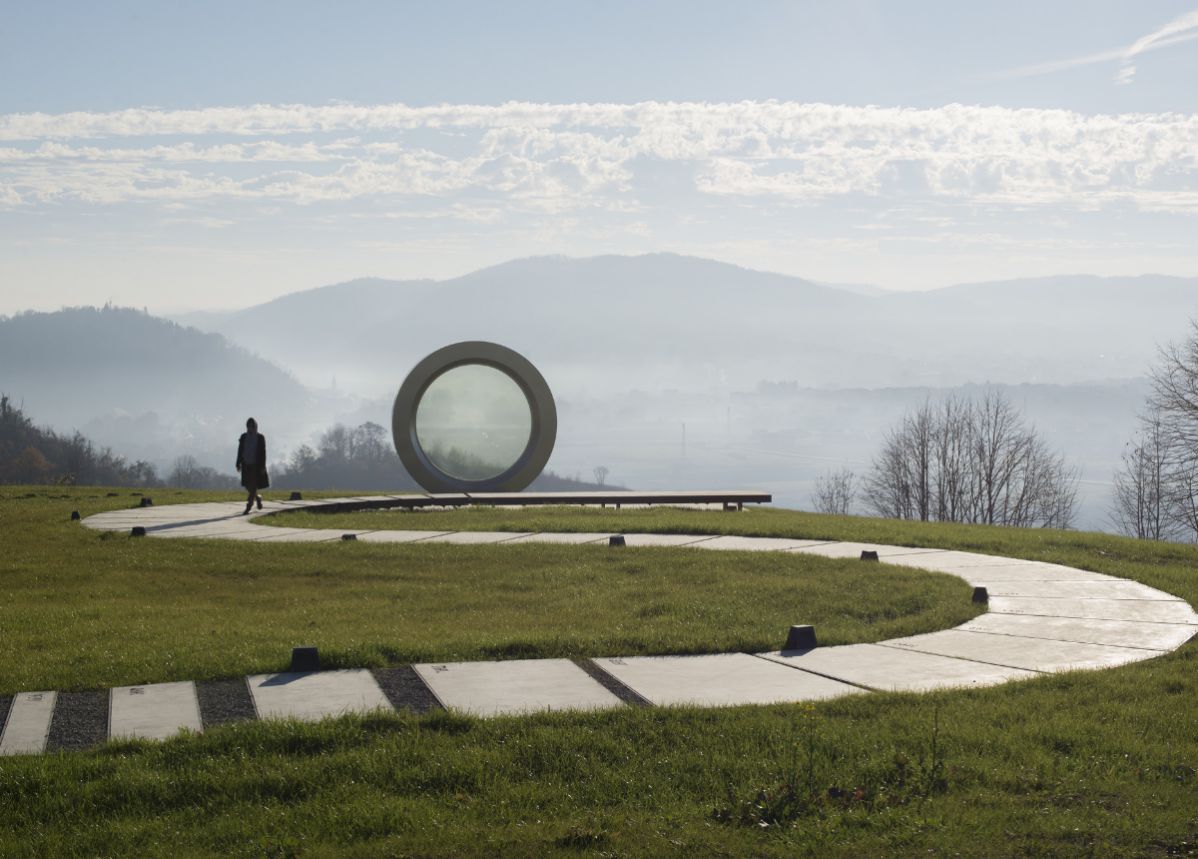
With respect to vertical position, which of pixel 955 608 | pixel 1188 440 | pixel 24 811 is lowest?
pixel 24 811

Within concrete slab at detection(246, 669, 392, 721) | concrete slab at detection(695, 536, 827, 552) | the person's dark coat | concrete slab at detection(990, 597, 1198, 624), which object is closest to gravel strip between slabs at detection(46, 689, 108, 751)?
concrete slab at detection(246, 669, 392, 721)

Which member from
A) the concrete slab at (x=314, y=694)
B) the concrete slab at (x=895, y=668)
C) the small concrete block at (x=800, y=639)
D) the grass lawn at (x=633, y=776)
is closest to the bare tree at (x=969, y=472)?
the small concrete block at (x=800, y=639)

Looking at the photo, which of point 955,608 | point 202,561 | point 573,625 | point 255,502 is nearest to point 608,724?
point 573,625

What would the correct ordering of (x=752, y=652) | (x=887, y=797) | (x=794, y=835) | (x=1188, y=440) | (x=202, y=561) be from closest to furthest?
(x=794, y=835) → (x=887, y=797) → (x=752, y=652) → (x=202, y=561) → (x=1188, y=440)

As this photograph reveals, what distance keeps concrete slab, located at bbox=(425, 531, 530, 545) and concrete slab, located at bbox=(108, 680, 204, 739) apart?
7.25m

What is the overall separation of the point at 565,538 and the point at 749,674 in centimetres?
770

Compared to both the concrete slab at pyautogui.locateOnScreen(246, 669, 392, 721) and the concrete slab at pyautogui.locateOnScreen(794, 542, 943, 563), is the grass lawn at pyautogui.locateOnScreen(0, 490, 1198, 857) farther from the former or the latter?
the concrete slab at pyautogui.locateOnScreen(794, 542, 943, 563)

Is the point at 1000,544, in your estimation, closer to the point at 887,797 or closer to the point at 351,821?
the point at 887,797

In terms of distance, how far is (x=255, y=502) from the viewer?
20.6 meters

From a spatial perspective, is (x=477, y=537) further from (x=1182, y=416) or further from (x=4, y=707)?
(x=1182, y=416)

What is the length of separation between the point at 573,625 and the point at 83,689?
3.32 m

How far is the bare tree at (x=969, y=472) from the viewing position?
62.3 m

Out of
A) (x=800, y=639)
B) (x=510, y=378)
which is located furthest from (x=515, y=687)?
(x=510, y=378)

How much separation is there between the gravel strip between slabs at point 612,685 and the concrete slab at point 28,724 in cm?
285
